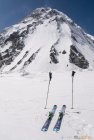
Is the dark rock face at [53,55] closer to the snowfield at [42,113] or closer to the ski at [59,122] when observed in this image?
the snowfield at [42,113]

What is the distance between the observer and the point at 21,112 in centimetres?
2662

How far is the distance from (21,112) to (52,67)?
453 feet

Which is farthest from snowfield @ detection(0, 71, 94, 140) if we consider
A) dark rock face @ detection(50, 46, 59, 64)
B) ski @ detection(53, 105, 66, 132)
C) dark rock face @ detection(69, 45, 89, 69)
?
dark rock face @ detection(69, 45, 89, 69)

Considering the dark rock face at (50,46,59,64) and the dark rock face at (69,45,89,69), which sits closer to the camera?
the dark rock face at (50,46,59,64)

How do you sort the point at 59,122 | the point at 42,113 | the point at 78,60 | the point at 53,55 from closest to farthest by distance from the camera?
the point at 59,122, the point at 42,113, the point at 53,55, the point at 78,60

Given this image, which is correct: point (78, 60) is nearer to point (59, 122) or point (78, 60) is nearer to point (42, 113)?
point (42, 113)

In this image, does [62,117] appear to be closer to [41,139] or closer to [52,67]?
[41,139]

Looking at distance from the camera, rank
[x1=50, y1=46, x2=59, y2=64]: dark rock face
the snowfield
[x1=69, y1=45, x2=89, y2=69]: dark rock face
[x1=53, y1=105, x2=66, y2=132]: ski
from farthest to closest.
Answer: [x1=69, y1=45, x2=89, y2=69]: dark rock face < [x1=50, y1=46, x2=59, y2=64]: dark rock face < [x1=53, y1=105, x2=66, y2=132]: ski < the snowfield

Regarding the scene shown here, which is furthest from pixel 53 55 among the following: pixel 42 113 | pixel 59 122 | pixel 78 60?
pixel 59 122

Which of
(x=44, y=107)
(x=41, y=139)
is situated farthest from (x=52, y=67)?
(x=41, y=139)

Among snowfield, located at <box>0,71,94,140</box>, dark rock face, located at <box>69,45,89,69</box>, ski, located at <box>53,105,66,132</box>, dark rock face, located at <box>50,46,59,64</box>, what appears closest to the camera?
snowfield, located at <box>0,71,94,140</box>

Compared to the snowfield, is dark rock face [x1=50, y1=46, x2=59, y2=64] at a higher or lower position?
higher

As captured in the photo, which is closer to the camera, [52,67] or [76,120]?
[76,120]

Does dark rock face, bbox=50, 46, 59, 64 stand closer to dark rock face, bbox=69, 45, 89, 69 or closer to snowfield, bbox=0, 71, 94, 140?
dark rock face, bbox=69, 45, 89, 69
